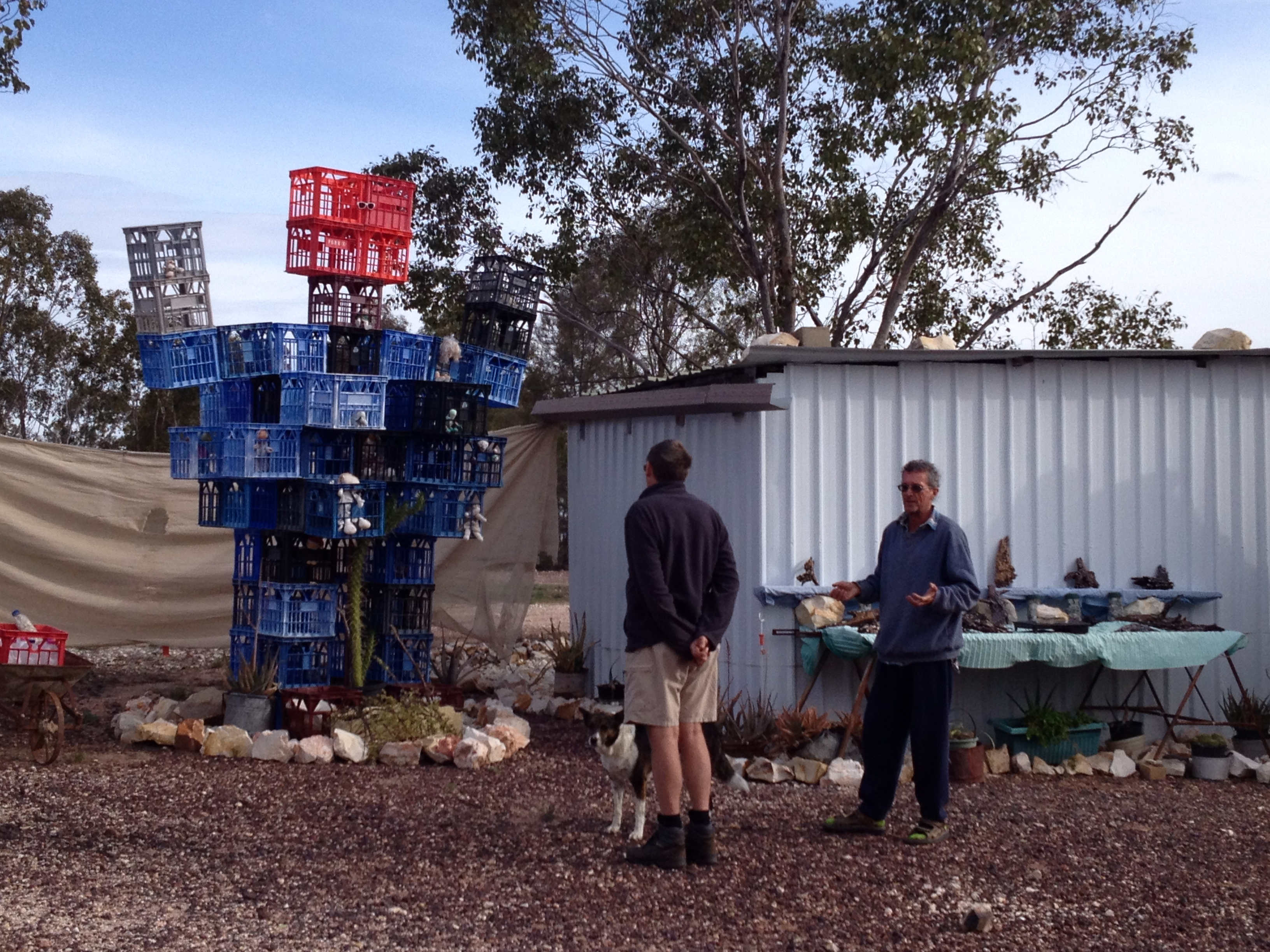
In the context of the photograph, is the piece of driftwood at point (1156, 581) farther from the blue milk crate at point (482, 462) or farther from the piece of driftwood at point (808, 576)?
the blue milk crate at point (482, 462)

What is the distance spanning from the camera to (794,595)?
8.38 meters

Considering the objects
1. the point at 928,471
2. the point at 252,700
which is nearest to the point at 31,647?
the point at 252,700

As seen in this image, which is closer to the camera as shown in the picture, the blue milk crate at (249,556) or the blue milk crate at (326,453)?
the blue milk crate at (326,453)

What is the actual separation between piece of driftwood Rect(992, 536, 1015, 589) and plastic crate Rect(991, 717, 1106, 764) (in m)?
0.92

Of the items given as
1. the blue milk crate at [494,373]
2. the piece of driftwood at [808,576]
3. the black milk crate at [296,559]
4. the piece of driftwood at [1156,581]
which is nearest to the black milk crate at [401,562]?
the black milk crate at [296,559]

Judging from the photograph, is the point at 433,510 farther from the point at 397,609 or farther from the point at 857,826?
the point at 857,826

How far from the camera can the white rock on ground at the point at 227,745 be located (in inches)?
315

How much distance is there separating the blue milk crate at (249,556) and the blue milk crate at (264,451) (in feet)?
2.34

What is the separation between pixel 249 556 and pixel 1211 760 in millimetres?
6565

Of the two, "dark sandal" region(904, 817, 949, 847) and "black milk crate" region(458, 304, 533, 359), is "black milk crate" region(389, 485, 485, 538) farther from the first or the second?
"dark sandal" region(904, 817, 949, 847)

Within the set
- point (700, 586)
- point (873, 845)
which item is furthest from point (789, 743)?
point (700, 586)

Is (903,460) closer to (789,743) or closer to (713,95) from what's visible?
(789,743)

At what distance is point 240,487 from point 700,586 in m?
4.42

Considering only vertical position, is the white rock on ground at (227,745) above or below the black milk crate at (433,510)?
below
